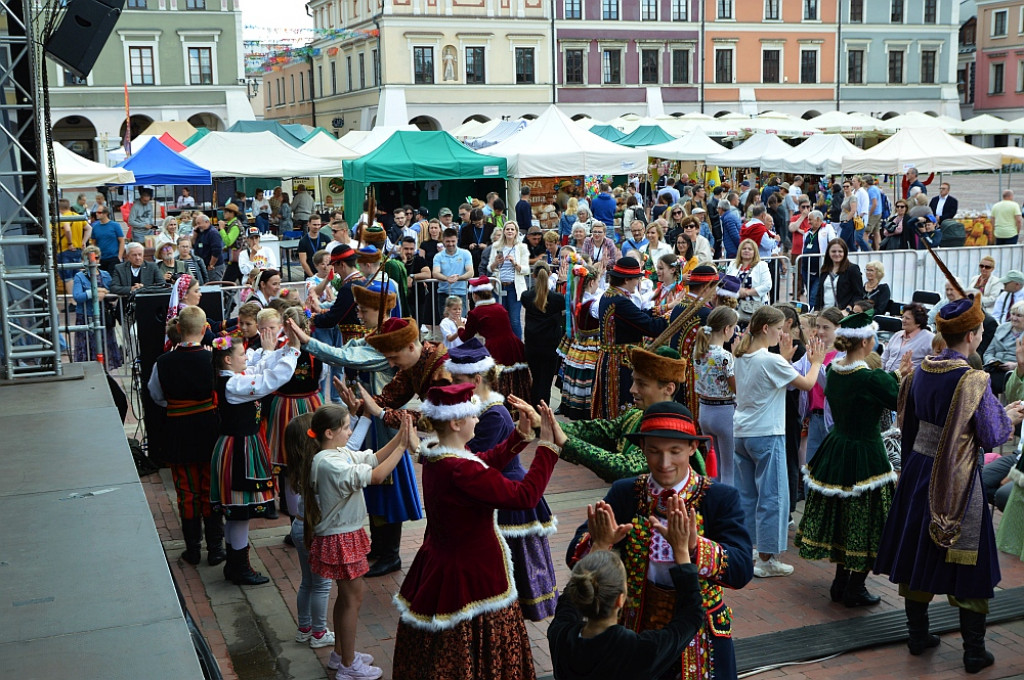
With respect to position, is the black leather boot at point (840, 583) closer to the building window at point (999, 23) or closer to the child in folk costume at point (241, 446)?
the child in folk costume at point (241, 446)

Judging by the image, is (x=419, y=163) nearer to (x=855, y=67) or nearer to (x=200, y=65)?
(x=200, y=65)

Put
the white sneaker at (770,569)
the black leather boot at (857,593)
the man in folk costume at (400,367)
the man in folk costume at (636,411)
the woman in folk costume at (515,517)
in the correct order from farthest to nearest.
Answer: the white sneaker at (770,569) → the black leather boot at (857,593) → the man in folk costume at (400,367) → the woman in folk costume at (515,517) → the man in folk costume at (636,411)

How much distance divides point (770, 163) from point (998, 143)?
44811 millimetres

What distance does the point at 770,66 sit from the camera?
201 feet

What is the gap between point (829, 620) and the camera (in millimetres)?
6422

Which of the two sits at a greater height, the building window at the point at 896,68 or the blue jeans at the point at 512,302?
the building window at the point at 896,68

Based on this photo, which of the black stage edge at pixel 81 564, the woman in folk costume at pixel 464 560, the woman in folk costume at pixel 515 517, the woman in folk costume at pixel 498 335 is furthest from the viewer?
the woman in folk costume at pixel 498 335

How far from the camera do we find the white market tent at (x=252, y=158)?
71.3 feet

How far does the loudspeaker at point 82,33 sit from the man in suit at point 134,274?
4138 millimetres

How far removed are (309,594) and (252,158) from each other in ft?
57.5

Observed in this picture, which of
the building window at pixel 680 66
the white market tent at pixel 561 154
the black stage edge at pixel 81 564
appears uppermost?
the building window at pixel 680 66

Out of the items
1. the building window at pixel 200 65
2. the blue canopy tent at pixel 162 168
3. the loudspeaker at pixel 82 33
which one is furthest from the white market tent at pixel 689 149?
the building window at pixel 200 65

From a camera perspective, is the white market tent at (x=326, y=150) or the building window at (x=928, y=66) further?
the building window at (x=928, y=66)

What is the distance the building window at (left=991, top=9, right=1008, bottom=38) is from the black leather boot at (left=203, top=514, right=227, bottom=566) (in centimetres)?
7420
